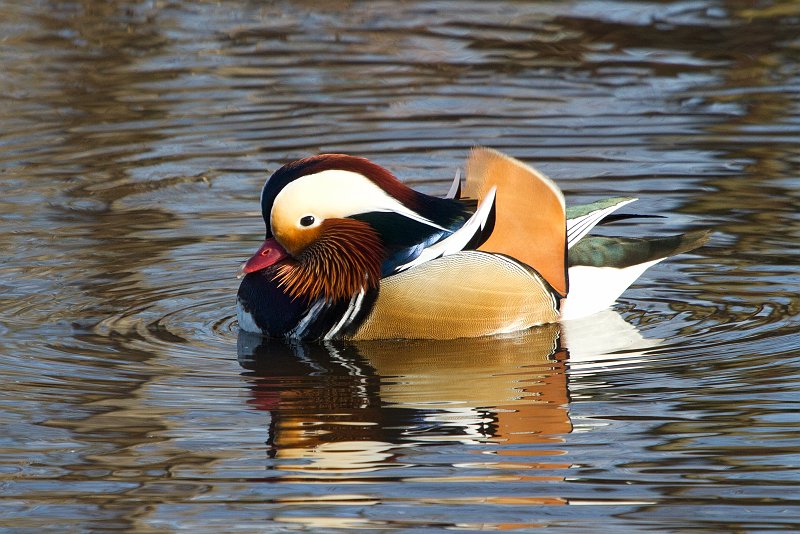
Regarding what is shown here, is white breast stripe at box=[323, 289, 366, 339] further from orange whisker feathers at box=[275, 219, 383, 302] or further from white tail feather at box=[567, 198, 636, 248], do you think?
white tail feather at box=[567, 198, 636, 248]

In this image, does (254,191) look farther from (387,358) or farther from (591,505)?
(591,505)

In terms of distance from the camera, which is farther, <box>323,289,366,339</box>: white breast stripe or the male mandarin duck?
<box>323,289,366,339</box>: white breast stripe

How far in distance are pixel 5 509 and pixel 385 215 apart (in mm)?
2607

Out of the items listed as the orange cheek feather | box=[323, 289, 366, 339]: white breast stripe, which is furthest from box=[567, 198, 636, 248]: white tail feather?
the orange cheek feather

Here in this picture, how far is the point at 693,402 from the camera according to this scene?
6.59 metres

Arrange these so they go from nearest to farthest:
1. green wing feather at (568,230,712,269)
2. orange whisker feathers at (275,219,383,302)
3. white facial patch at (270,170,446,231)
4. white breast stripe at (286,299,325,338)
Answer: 1. white facial patch at (270,170,446,231)
2. orange whisker feathers at (275,219,383,302)
3. white breast stripe at (286,299,325,338)
4. green wing feather at (568,230,712,269)

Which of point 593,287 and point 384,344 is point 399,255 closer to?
point 384,344

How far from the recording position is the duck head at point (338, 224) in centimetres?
749

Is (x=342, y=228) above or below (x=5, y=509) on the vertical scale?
above

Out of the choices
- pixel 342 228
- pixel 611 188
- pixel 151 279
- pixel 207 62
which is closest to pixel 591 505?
pixel 342 228

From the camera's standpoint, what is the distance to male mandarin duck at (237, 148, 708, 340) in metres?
7.53

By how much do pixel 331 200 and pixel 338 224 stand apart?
137 mm

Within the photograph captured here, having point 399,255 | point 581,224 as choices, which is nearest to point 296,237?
point 399,255

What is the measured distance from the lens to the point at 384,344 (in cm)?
766
